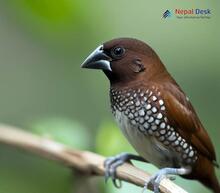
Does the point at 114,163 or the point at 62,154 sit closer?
the point at 62,154

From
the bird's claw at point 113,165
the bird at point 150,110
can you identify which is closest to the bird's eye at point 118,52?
the bird at point 150,110

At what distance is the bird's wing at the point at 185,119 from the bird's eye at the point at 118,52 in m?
0.13

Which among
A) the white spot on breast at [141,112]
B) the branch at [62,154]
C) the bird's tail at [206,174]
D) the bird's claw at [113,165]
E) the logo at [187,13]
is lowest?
the bird's tail at [206,174]

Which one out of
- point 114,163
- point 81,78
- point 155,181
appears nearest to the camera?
point 155,181

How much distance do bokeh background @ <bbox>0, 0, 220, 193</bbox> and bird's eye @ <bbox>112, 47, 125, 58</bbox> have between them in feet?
0.13

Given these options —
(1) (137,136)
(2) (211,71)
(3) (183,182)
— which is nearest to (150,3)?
(2) (211,71)

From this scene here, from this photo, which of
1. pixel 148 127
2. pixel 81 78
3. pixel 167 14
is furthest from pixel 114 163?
pixel 167 14

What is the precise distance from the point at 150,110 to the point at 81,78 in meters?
0.24

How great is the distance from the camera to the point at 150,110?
1247mm

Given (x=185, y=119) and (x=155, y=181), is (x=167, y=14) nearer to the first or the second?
(x=185, y=119)

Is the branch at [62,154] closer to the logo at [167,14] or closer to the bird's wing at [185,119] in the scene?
the bird's wing at [185,119]

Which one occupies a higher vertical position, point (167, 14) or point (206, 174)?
point (167, 14)

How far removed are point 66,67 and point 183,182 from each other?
406 mm

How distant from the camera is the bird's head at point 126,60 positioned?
1230 millimetres
